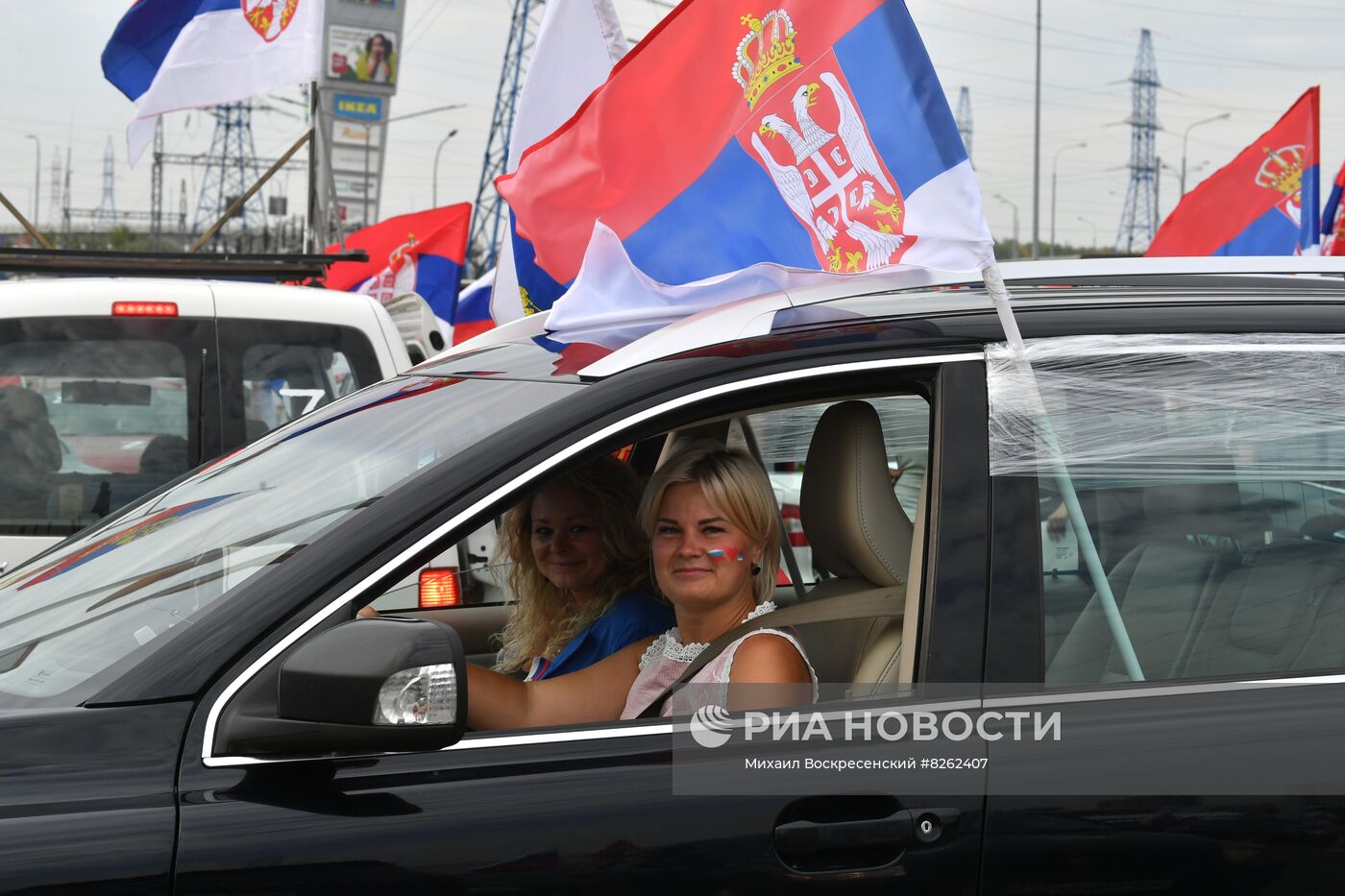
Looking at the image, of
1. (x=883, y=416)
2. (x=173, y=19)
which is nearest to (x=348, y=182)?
(x=173, y=19)

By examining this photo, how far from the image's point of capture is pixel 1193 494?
2.31m

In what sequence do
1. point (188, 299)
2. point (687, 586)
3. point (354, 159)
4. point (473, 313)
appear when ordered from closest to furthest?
point (687, 586), point (188, 299), point (473, 313), point (354, 159)

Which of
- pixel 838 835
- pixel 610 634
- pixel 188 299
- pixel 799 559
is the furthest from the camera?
pixel 188 299

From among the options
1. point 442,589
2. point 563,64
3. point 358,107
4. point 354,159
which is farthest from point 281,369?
point 354,159

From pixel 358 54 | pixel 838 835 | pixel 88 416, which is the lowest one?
pixel 838 835

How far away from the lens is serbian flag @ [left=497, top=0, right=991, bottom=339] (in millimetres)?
2613

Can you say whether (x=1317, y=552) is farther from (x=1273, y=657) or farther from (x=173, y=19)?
(x=173, y=19)

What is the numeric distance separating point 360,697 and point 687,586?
902mm

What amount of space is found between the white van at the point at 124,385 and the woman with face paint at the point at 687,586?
237 centimetres

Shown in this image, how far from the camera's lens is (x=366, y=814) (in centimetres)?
193

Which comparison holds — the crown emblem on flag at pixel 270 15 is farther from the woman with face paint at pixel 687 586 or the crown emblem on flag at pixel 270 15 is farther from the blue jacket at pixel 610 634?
the woman with face paint at pixel 687 586

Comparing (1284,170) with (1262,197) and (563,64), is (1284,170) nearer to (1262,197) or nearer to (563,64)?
(1262,197)

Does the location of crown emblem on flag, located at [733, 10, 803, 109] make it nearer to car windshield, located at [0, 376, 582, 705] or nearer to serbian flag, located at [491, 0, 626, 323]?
car windshield, located at [0, 376, 582, 705]

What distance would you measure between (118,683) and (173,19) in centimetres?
711
